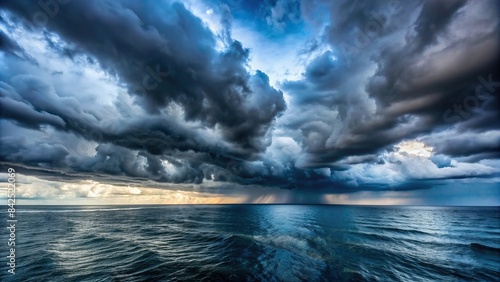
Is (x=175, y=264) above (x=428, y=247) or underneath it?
above

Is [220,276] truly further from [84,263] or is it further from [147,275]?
[84,263]

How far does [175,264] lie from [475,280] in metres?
32.9

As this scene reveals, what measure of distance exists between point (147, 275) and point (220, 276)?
295 inches

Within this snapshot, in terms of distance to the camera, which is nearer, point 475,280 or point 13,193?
point 13,193

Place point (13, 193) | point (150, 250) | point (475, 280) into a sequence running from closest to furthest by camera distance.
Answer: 1. point (13, 193)
2. point (475, 280)
3. point (150, 250)

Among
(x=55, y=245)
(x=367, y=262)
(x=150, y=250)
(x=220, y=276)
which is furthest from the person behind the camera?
(x=55, y=245)

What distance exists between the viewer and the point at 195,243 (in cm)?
3638

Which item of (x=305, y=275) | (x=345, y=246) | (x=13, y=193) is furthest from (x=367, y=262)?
(x=13, y=193)

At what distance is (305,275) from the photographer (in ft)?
67.3

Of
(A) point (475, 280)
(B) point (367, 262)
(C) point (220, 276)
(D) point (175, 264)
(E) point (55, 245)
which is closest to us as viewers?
(C) point (220, 276)

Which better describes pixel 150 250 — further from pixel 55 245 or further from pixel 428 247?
pixel 428 247

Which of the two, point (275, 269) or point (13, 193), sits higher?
point (13, 193)

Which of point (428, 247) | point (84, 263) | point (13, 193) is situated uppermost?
point (13, 193)

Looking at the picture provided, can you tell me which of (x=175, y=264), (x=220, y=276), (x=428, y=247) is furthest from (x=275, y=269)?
(x=428, y=247)
